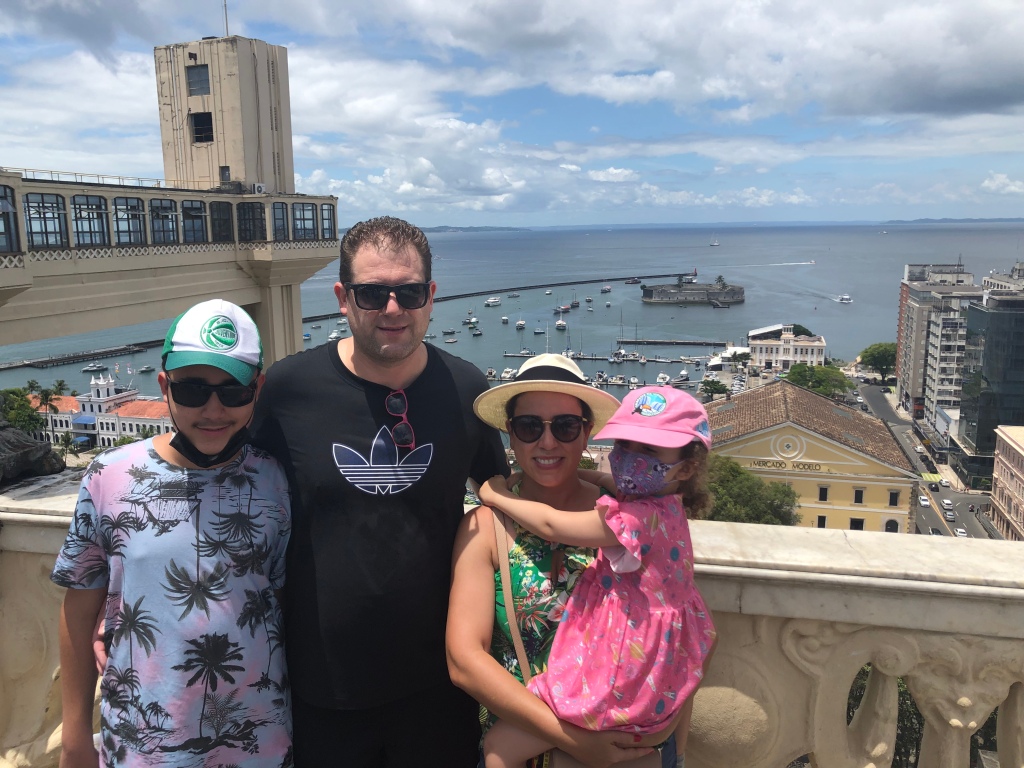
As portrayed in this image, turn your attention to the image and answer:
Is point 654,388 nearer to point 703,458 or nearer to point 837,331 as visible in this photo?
point 703,458

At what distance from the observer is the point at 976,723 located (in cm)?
240

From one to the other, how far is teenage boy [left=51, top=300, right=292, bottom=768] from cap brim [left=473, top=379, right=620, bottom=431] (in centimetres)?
68

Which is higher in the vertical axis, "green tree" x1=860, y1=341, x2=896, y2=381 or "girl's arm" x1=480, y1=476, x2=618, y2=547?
"girl's arm" x1=480, y1=476, x2=618, y2=547

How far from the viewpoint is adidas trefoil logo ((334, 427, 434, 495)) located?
230 centimetres

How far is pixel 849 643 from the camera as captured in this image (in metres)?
2.45

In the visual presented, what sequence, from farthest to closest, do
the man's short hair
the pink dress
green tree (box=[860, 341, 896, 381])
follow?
green tree (box=[860, 341, 896, 381]), the man's short hair, the pink dress

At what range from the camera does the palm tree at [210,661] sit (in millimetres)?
2098

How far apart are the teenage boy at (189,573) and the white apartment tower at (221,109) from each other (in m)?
24.8

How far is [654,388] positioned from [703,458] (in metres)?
0.25

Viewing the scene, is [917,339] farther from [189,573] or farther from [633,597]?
[189,573]

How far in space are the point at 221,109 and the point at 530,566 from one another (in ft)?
84.3

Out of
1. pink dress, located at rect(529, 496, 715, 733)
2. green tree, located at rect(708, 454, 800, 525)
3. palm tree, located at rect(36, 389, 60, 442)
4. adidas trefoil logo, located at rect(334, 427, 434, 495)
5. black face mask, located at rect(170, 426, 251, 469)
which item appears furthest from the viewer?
palm tree, located at rect(36, 389, 60, 442)

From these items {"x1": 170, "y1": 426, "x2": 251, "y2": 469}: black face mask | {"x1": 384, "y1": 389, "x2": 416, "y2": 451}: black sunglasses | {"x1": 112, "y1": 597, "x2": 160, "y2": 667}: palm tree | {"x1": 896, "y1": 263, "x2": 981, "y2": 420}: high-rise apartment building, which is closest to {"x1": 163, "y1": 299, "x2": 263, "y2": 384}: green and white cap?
{"x1": 170, "y1": 426, "x2": 251, "y2": 469}: black face mask

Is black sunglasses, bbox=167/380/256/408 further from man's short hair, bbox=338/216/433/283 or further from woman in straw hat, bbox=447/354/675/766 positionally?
woman in straw hat, bbox=447/354/675/766
